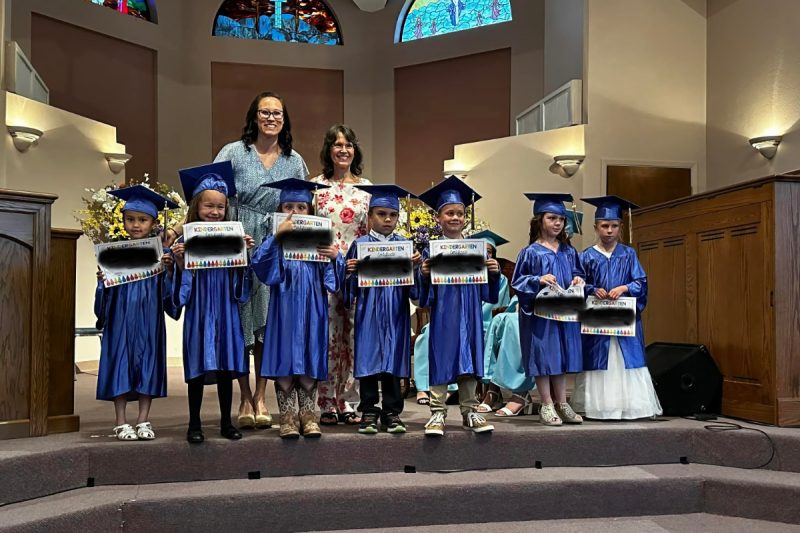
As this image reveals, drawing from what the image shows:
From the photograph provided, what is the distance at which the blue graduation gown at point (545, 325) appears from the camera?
180 inches

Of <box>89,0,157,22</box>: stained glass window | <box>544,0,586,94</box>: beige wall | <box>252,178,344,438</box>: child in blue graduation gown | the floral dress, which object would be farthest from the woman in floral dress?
<box>89,0,157,22</box>: stained glass window

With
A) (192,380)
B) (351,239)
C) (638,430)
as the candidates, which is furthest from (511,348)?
(192,380)

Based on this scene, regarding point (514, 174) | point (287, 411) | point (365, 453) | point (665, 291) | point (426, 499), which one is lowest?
point (426, 499)

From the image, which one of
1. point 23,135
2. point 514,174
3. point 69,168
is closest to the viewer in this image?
point 23,135

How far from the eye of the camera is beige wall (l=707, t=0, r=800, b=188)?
23.5 ft

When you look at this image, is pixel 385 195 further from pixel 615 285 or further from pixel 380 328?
pixel 615 285

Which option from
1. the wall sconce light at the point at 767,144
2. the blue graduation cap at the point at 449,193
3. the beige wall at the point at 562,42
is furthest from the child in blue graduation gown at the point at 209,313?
the beige wall at the point at 562,42

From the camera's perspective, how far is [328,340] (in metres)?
4.35

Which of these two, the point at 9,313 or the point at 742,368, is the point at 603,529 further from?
the point at 9,313

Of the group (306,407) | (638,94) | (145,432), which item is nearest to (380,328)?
(306,407)

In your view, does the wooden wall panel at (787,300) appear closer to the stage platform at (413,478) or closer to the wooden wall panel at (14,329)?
the stage platform at (413,478)

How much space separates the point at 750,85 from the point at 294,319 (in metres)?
5.73

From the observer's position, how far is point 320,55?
1229cm

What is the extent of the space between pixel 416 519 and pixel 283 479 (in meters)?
0.70
